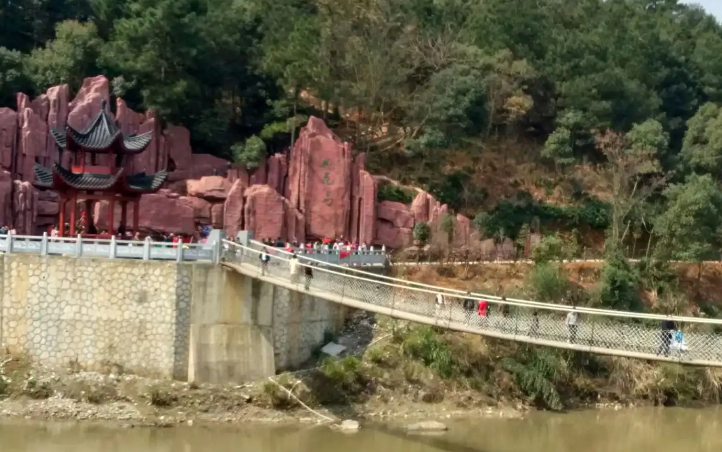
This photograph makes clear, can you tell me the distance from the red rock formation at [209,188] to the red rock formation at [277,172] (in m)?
1.73

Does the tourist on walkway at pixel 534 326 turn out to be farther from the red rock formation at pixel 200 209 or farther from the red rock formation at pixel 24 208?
the red rock formation at pixel 24 208

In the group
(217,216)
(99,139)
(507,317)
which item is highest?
(99,139)

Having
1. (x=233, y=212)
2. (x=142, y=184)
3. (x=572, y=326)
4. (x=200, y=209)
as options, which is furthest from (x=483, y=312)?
(x=200, y=209)

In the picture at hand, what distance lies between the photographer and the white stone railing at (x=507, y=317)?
1489 centimetres

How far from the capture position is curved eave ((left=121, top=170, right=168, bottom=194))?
21.5m

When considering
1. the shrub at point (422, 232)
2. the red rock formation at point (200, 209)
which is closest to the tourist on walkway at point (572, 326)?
the shrub at point (422, 232)

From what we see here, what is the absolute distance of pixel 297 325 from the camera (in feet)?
69.2

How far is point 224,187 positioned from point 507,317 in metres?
13.5

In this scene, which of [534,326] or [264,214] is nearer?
[534,326]

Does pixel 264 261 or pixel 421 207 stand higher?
pixel 421 207

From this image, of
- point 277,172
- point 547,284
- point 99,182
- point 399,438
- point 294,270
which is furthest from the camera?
point 277,172

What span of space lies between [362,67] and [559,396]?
17024 mm

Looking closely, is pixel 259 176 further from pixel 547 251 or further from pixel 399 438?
pixel 399 438

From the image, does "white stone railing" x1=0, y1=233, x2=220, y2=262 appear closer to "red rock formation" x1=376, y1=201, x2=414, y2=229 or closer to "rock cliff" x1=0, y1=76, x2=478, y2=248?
"rock cliff" x1=0, y1=76, x2=478, y2=248
